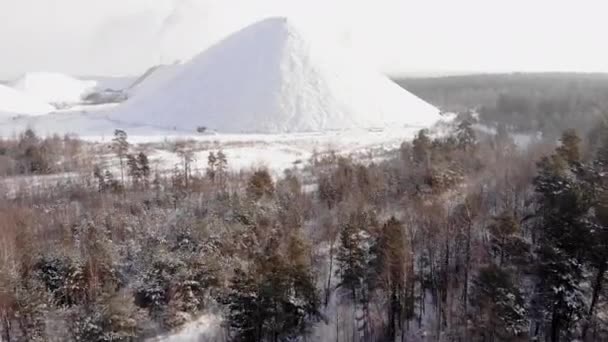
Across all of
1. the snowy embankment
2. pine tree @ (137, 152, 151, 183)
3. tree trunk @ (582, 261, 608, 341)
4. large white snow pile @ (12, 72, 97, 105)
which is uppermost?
large white snow pile @ (12, 72, 97, 105)

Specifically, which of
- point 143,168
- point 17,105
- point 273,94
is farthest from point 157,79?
point 143,168

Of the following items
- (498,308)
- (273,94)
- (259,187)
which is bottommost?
(498,308)

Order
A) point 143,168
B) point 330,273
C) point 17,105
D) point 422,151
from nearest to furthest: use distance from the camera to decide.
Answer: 1. point 330,273
2. point 143,168
3. point 422,151
4. point 17,105

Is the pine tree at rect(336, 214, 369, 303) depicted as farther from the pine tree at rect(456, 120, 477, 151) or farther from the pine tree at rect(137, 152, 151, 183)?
the pine tree at rect(456, 120, 477, 151)

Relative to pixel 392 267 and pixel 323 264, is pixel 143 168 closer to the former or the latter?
pixel 323 264

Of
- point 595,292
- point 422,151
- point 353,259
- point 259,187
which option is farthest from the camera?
point 422,151

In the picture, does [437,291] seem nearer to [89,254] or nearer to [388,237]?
[388,237]

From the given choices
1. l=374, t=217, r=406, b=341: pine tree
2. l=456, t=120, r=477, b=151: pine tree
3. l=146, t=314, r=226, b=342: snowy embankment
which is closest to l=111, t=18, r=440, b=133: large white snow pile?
l=456, t=120, r=477, b=151: pine tree
